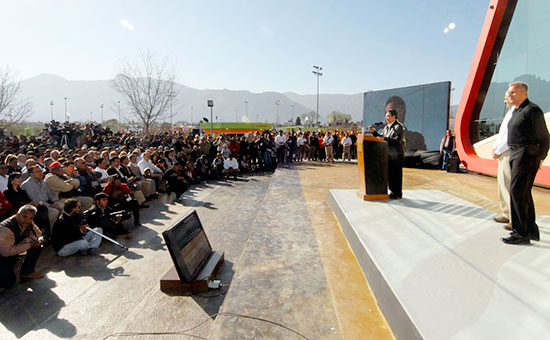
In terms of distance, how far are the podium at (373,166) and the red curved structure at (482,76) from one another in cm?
545

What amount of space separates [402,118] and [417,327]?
1435 centimetres

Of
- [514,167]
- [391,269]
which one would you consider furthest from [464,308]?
[514,167]

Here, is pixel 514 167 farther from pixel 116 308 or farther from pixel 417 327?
pixel 116 308

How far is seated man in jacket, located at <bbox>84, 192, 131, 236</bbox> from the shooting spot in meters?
5.66

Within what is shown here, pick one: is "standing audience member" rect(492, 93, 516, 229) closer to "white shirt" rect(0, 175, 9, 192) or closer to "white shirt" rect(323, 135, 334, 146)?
"white shirt" rect(0, 175, 9, 192)

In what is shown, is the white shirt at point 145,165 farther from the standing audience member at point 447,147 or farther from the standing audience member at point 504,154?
the standing audience member at point 447,147

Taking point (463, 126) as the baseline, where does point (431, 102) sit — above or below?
above

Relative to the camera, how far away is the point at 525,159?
3381 millimetres

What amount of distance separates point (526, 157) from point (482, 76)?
8.00 m

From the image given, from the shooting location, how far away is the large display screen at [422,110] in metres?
13.2

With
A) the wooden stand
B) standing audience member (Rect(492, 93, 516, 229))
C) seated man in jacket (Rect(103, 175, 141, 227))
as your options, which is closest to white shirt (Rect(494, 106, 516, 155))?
standing audience member (Rect(492, 93, 516, 229))

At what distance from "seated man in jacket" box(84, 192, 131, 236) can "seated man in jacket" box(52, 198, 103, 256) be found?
23.8 inches

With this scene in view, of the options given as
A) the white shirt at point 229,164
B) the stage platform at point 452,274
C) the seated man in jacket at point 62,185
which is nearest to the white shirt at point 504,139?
the stage platform at point 452,274

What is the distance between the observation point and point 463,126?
1039cm
